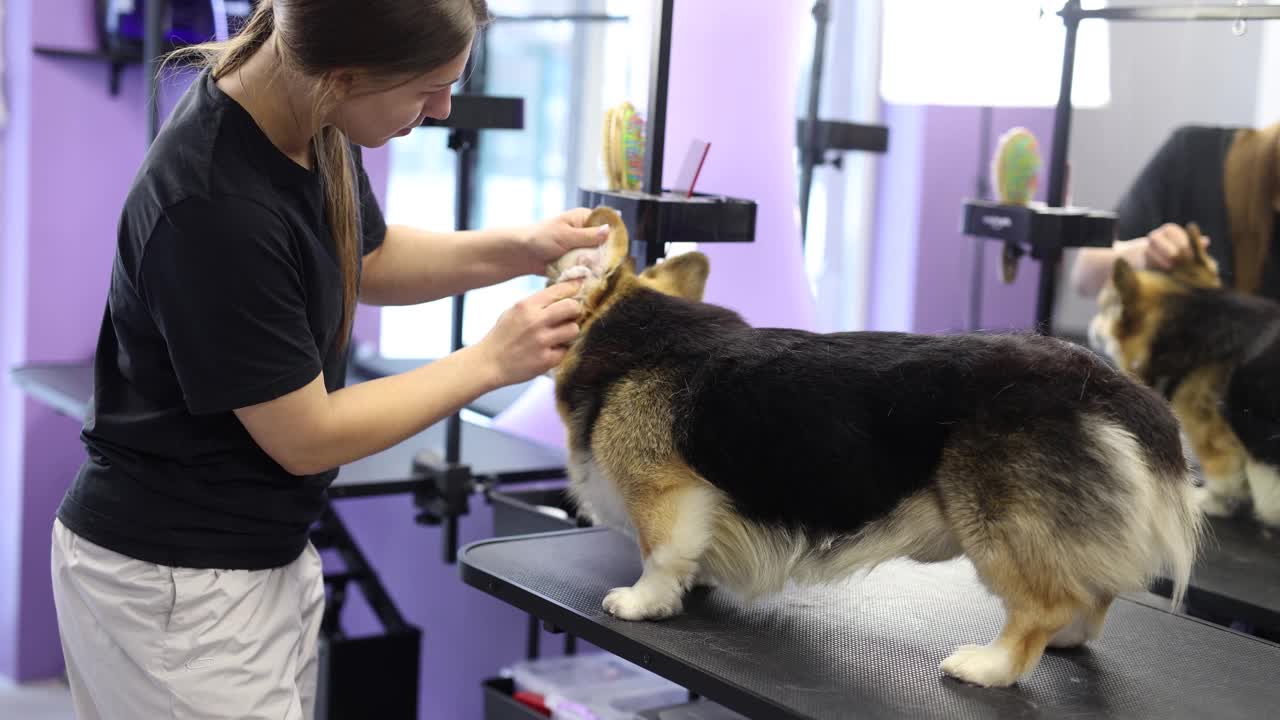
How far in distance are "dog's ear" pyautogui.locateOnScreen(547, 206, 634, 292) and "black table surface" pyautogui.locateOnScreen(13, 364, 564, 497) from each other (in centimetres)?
81

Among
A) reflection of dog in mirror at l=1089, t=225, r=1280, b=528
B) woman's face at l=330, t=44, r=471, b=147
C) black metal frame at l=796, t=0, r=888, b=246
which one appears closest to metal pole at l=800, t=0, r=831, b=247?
black metal frame at l=796, t=0, r=888, b=246

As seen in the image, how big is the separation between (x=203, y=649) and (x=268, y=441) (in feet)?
0.82

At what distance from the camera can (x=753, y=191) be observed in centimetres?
207

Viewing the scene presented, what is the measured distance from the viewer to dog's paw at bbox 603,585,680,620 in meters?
1.33

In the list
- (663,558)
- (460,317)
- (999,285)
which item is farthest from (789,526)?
(999,285)

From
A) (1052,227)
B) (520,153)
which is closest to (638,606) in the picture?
(1052,227)

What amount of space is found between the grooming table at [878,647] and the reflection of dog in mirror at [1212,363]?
1.56ft

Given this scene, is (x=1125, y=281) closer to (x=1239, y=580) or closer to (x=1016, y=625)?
(x=1239, y=580)

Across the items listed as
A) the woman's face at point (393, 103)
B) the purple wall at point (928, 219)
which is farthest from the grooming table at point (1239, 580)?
the purple wall at point (928, 219)

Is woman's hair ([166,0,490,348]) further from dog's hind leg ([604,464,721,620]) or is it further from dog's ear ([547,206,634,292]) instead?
dog's hind leg ([604,464,721,620])

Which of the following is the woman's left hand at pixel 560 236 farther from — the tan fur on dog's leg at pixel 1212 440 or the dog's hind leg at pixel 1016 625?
the tan fur on dog's leg at pixel 1212 440

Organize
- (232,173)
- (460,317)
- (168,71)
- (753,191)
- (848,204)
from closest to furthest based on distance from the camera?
(232,173) < (753,191) < (460,317) < (168,71) < (848,204)

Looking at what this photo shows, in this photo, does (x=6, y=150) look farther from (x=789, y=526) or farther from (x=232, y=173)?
(x=789, y=526)

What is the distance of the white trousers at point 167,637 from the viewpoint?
1.29 m
